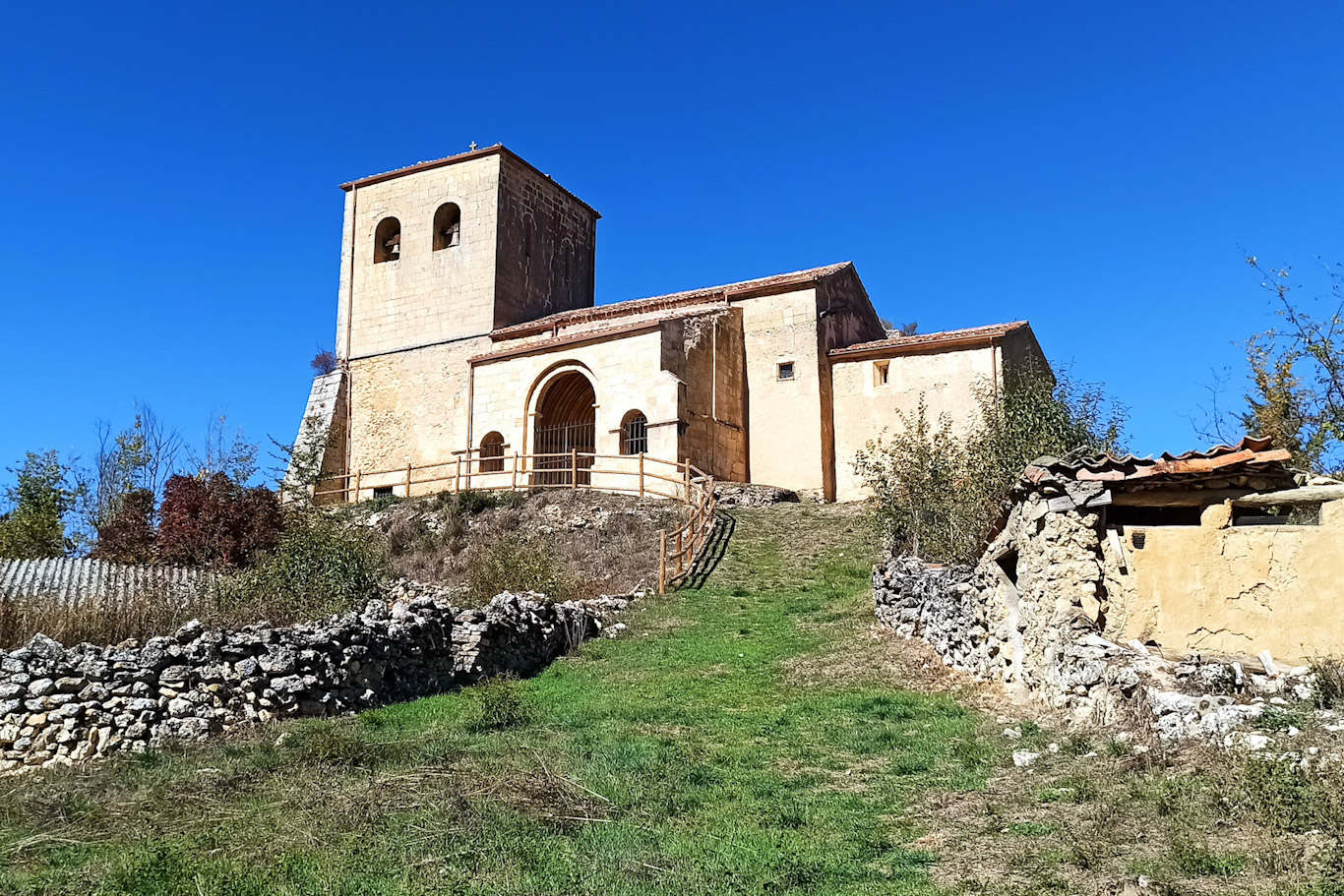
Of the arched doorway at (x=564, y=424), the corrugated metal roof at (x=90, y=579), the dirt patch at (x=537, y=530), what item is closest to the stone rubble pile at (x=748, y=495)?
the dirt patch at (x=537, y=530)

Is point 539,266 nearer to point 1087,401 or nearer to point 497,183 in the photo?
point 497,183

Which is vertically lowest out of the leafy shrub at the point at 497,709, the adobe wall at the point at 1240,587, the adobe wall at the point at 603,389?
the leafy shrub at the point at 497,709

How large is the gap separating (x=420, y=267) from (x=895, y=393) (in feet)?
50.4

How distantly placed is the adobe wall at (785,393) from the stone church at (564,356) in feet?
0.12

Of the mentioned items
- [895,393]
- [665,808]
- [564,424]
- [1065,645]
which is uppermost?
[895,393]

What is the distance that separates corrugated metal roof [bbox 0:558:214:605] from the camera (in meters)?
13.4

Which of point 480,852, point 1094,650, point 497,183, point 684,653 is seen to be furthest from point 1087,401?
point 497,183

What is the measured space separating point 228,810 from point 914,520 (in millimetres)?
11456

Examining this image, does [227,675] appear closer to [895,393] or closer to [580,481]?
[580,481]

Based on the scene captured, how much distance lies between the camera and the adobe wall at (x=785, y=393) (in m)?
26.1

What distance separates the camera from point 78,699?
30.6 feet

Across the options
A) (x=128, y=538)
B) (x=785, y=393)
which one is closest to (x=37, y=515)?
(x=128, y=538)

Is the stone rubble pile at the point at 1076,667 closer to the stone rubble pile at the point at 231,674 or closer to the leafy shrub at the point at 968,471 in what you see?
the leafy shrub at the point at 968,471

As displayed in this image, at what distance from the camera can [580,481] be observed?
25922mm
